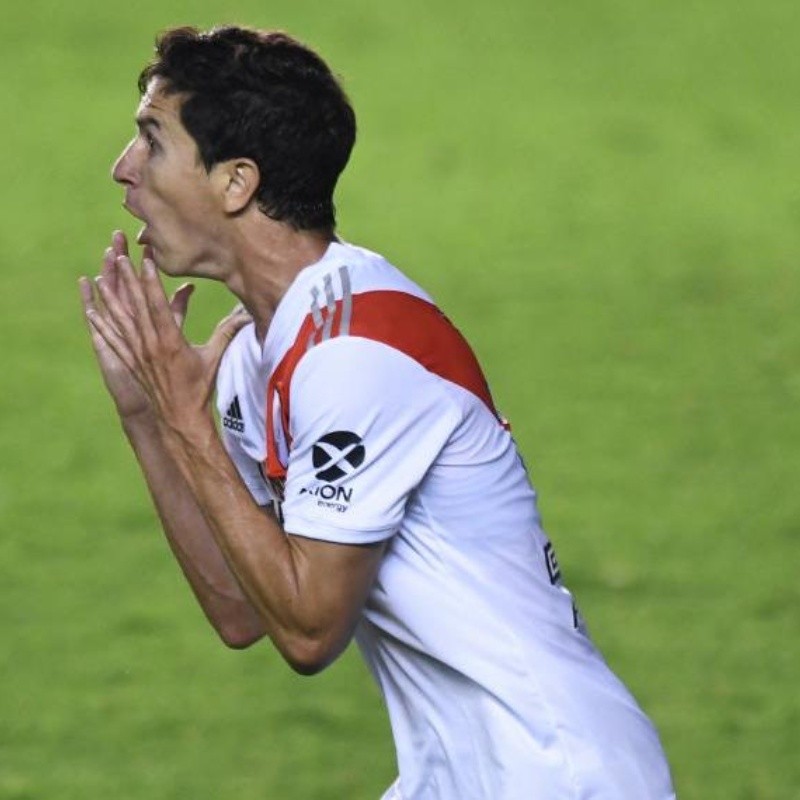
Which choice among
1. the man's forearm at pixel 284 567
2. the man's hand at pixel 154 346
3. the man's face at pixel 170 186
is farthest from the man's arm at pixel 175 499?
the man's forearm at pixel 284 567

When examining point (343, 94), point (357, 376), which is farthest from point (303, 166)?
point (357, 376)

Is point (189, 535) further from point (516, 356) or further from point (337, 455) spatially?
point (516, 356)

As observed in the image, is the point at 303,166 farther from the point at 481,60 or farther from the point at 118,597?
the point at 481,60

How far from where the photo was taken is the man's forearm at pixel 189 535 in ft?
16.2

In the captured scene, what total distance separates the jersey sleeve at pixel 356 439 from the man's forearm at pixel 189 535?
0.66 m

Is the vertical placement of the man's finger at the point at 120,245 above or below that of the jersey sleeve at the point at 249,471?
above

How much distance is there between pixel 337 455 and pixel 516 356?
718 cm

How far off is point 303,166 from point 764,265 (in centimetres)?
861

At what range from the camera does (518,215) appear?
1362 cm

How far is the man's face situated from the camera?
15.0 feet

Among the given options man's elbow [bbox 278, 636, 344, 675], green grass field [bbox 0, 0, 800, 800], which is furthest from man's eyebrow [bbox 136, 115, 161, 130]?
green grass field [bbox 0, 0, 800, 800]

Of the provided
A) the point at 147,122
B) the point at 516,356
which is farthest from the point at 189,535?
the point at 516,356

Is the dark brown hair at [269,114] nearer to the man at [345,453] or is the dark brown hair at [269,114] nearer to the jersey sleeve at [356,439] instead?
the man at [345,453]

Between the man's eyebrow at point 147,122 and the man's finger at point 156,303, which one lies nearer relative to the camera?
the man's finger at point 156,303
